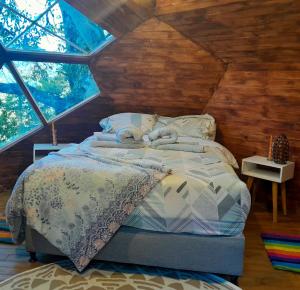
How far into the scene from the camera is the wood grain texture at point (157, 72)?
12.5 ft

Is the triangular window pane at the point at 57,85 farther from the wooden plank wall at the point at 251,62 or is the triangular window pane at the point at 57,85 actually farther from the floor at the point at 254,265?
the floor at the point at 254,265

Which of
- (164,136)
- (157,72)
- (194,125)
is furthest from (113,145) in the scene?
(157,72)

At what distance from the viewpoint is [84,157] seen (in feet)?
8.54

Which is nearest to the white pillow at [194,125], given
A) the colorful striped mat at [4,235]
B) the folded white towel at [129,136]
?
the folded white towel at [129,136]

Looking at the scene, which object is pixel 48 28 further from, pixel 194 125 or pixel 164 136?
pixel 194 125

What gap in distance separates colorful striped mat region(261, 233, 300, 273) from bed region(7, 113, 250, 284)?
542mm

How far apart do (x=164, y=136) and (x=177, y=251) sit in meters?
1.45

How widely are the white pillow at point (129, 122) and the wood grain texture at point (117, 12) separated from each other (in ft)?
3.30

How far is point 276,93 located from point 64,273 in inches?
104

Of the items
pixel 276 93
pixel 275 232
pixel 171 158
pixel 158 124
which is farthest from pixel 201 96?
pixel 275 232

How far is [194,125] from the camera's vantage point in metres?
3.70

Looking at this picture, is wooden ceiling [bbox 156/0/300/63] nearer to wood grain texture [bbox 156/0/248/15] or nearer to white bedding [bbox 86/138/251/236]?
wood grain texture [bbox 156/0/248/15]

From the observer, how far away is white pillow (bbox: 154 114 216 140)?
3.64 m

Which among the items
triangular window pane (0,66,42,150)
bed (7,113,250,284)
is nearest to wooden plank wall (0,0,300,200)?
triangular window pane (0,66,42,150)
